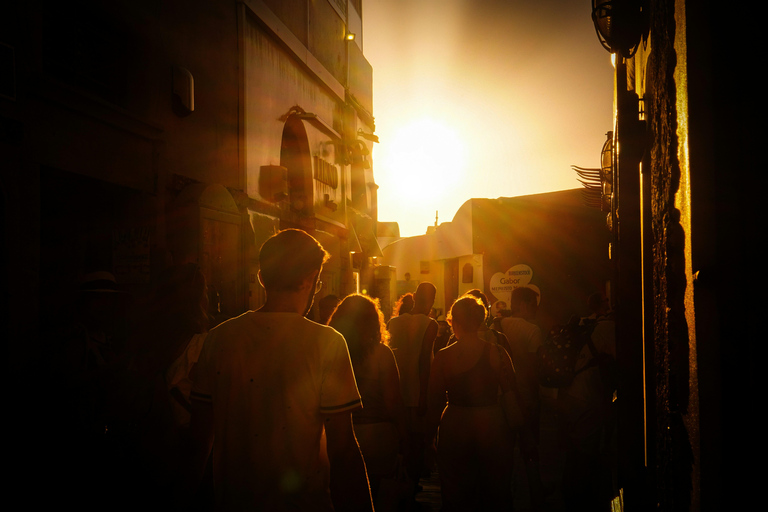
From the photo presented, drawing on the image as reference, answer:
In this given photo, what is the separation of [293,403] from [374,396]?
6.10 feet

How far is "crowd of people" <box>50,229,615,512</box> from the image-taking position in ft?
7.90

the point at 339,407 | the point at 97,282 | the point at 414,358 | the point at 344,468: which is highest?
the point at 97,282

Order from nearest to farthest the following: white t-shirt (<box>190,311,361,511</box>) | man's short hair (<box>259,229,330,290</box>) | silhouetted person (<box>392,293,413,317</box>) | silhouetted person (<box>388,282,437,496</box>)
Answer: white t-shirt (<box>190,311,361,511</box>) → man's short hair (<box>259,229,330,290</box>) → silhouetted person (<box>388,282,437,496</box>) → silhouetted person (<box>392,293,413,317</box>)

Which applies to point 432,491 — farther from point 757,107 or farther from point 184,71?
point 184,71

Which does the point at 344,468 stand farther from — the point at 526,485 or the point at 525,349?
the point at 526,485

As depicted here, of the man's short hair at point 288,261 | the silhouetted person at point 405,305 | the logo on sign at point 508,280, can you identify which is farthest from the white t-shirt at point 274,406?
the logo on sign at point 508,280

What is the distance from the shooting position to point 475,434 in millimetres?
4488

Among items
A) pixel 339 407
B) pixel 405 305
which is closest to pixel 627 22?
pixel 339 407

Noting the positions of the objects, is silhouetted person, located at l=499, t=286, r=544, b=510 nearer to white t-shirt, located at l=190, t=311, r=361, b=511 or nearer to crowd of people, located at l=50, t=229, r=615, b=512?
crowd of people, located at l=50, t=229, r=615, b=512

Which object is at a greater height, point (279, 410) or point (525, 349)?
point (279, 410)

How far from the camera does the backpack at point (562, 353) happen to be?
5.12 m

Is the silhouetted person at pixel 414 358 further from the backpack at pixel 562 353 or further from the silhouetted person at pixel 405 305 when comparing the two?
the backpack at pixel 562 353

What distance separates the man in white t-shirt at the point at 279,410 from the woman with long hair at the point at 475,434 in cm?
215

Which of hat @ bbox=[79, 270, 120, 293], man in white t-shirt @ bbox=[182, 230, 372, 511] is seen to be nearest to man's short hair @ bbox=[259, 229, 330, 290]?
man in white t-shirt @ bbox=[182, 230, 372, 511]
